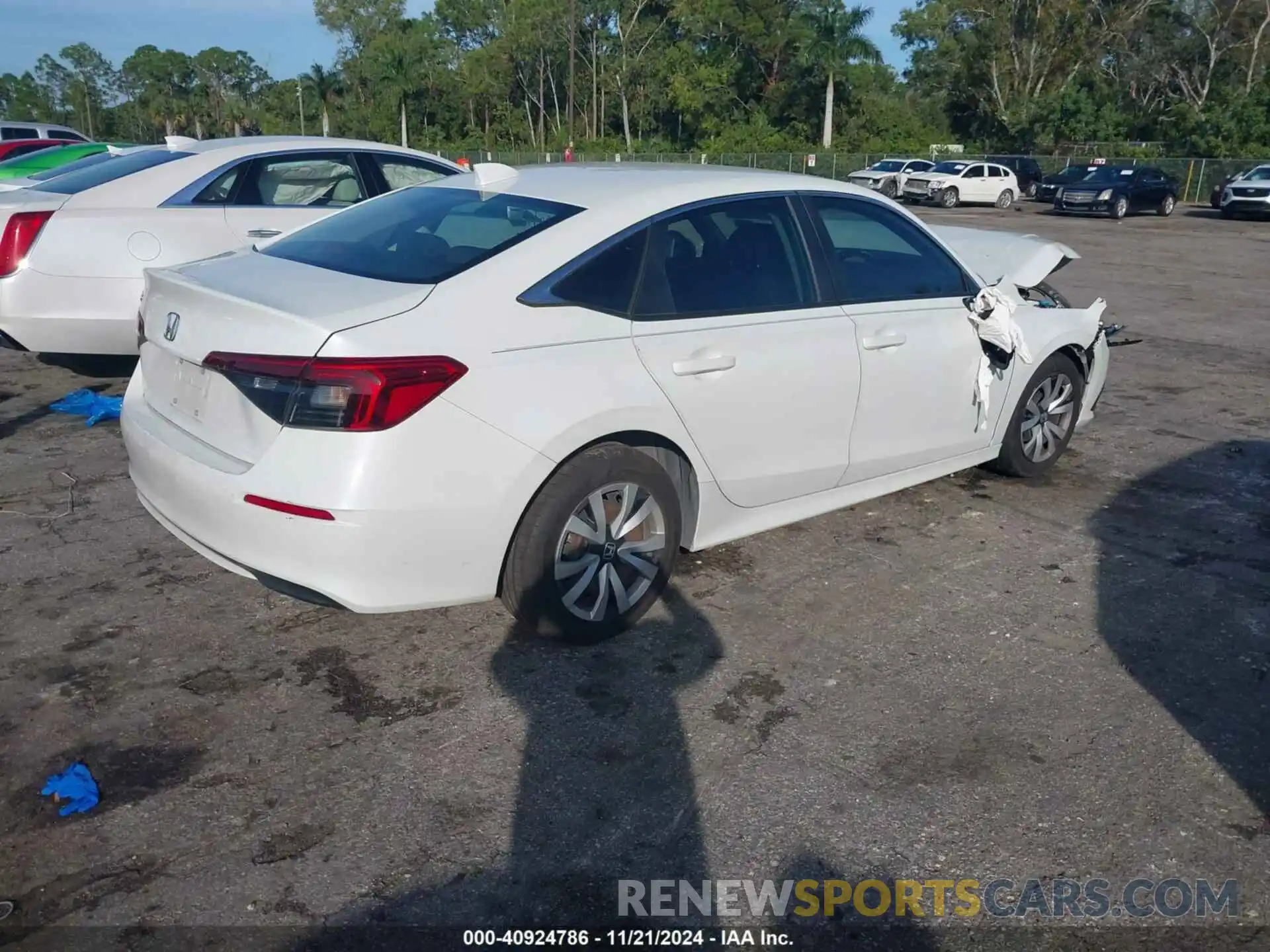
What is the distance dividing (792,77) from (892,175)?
29849 millimetres

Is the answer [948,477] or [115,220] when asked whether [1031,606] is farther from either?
[115,220]

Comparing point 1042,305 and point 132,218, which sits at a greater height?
point 132,218

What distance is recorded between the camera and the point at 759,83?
6850 cm

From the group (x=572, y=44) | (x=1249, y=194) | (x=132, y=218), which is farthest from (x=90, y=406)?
(x=572, y=44)

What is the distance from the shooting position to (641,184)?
418 centimetres

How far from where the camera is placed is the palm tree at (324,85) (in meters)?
76.6

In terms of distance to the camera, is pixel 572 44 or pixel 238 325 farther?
pixel 572 44

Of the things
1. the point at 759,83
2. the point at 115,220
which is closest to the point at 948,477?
the point at 115,220

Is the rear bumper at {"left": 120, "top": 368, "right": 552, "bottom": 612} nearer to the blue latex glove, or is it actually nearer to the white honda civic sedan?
the white honda civic sedan

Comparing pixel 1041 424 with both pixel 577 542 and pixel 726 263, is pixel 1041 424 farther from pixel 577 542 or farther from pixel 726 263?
pixel 577 542

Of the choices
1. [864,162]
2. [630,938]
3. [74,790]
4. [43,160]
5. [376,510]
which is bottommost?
[630,938]

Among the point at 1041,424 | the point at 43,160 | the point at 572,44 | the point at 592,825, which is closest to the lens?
the point at 592,825

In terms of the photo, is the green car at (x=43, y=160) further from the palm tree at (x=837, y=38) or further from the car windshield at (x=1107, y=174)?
the palm tree at (x=837, y=38)

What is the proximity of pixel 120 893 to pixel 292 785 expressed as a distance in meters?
0.54
